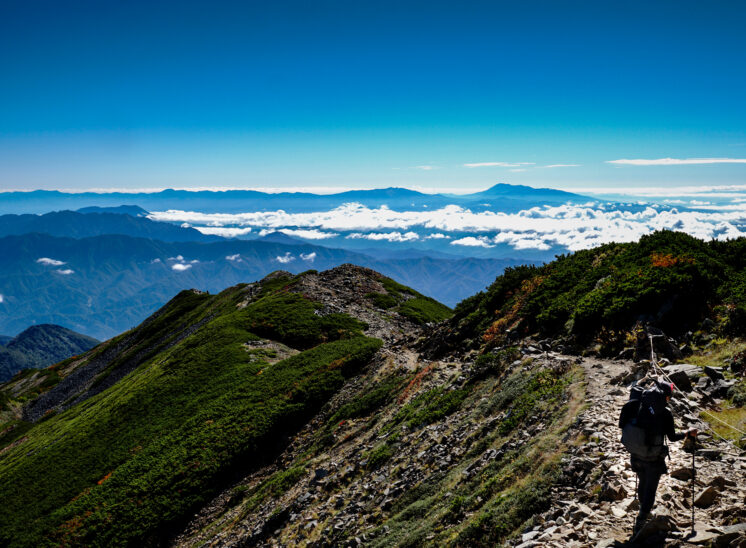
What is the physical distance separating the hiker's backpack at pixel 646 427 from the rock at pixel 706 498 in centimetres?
177

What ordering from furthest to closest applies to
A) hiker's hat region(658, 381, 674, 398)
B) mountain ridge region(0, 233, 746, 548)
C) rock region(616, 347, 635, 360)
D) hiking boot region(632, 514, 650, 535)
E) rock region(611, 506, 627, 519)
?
rock region(616, 347, 635, 360)
mountain ridge region(0, 233, 746, 548)
rock region(611, 506, 627, 519)
hiking boot region(632, 514, 650, 535)
hiker's hat region(658, 381, 674, 398)

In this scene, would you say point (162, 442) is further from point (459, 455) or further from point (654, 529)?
point (654, 529)

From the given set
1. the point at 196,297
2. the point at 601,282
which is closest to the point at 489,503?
the point at 601,282

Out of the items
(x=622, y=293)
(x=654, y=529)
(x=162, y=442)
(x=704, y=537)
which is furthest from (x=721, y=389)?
(x=162, y=442)

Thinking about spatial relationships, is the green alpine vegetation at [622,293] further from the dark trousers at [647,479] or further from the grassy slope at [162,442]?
the grassy slope at [162,442]

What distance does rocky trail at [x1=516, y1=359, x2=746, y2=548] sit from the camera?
7.81 m

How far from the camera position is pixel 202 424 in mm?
37156

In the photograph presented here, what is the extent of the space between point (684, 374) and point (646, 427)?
780 cm

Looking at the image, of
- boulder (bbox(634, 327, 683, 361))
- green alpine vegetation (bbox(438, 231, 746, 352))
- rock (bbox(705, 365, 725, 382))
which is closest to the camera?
rock (bbox(705, 365, 725, 382))

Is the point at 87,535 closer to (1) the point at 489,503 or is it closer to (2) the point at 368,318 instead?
(1) the point at 489,503

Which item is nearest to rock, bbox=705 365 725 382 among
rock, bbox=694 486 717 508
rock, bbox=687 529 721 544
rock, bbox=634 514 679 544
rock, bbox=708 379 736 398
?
rock, bbox=708 379 736 398

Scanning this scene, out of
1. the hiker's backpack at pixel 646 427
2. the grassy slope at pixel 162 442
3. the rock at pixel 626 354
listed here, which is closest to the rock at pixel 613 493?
the hiker's backpack at pixel 646 427

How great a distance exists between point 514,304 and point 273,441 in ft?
76.0

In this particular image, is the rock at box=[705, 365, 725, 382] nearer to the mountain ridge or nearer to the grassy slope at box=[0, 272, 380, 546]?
the mountain ridge
